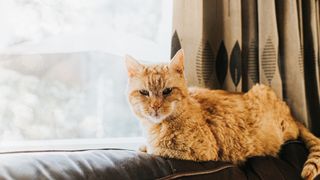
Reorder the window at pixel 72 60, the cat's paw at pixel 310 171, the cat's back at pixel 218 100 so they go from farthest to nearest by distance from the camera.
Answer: the window at pixel 72 60
the cat's back at pixel 218 100
the cat's paw at pixel 310 171

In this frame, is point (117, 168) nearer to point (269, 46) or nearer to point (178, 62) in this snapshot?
point (178, 62)

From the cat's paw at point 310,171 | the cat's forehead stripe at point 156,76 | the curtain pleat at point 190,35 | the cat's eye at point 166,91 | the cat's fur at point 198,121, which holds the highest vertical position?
the curtain pleat at point 190,35

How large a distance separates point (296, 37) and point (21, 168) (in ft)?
3.96

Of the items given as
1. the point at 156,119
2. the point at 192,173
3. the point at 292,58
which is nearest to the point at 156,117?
the point at 156,119

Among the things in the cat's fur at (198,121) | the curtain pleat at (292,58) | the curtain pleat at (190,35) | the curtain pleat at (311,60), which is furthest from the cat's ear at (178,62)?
the curtain pleat at (311,60)

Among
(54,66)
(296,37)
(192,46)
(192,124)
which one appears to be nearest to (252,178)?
(192,124)

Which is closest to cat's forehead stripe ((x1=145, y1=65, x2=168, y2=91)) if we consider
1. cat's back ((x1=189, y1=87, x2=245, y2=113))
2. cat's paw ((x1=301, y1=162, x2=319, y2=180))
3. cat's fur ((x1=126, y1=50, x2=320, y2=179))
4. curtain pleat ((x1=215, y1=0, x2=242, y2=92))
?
cat's fur ((x1=126, y1=50, x2=320, y2=179))

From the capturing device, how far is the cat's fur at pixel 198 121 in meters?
1.15

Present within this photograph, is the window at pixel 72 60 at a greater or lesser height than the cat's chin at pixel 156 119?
greater

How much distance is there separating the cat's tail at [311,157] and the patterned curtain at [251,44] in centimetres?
15

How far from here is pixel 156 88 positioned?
3.83 ft

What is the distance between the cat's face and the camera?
1.15m

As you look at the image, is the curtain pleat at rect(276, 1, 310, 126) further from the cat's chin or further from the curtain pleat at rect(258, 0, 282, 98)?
the cat's chin

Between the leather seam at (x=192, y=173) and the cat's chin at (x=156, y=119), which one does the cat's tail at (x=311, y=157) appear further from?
the cat's chin at (x=156, y=119)
